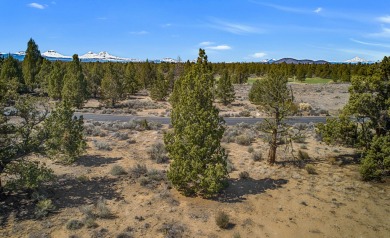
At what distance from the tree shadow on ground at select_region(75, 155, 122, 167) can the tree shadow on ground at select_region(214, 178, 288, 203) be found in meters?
9.66

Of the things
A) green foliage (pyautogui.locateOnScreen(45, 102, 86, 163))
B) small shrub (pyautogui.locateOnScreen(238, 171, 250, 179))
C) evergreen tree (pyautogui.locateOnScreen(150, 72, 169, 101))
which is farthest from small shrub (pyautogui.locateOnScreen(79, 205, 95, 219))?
evergreen tree (pyautogui.locateOnScreen(150, 72, 169, 101))

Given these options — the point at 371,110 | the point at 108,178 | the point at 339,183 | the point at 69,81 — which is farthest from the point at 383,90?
the point at 69,81

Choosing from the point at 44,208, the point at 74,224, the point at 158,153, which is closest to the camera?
the point at 74,224

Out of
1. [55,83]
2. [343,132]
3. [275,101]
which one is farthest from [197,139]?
[55,83]

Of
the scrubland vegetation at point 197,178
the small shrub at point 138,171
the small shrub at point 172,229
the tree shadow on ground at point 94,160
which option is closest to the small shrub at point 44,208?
the scrubland vegetation at point 197,178

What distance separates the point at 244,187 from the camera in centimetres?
1903

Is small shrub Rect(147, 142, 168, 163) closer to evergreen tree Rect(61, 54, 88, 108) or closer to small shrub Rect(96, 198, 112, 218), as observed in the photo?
small shrub Rect(96, 198, 112, 218)

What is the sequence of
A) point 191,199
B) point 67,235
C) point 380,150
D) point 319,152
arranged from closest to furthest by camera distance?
point 67,235, point 191,199, point 380,150, point 319,152

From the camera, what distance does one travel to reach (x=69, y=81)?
48.4 metres

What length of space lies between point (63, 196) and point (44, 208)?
2.23m

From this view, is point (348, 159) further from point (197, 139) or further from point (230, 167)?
point (197, 139)

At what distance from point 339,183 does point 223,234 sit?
982cm

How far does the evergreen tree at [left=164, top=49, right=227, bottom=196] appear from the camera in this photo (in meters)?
16.9

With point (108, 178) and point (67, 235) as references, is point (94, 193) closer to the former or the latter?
point (108, 178)
